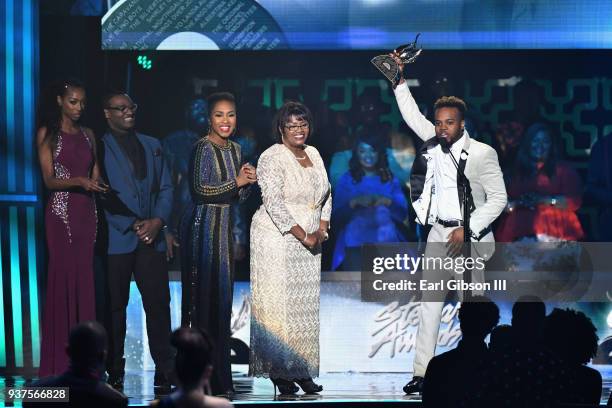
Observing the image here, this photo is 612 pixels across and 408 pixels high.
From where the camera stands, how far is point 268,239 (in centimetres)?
721

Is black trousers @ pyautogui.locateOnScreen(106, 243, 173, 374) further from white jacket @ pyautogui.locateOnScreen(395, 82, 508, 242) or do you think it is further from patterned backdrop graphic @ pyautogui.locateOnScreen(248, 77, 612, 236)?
white jacket @ pyautogui.locateOnScreen(395, 82, 508, 242)

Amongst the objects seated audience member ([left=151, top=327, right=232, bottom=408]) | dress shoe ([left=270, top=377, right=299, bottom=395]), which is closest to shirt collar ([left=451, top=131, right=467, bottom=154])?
dress shoe ([left=270, top=377, right=299, bottom=395])

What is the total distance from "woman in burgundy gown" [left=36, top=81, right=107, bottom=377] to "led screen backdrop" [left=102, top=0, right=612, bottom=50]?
1.98ft

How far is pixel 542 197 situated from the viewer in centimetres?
805

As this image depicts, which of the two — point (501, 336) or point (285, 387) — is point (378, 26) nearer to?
point (285, 387)

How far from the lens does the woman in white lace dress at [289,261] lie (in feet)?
23.5

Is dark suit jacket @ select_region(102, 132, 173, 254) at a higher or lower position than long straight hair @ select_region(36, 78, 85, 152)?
lower

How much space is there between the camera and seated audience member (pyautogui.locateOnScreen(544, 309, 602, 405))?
530 centimetres

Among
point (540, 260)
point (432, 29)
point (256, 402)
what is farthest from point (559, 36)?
point (256, 402)

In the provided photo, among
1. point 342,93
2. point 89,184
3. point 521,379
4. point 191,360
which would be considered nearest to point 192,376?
point 191,360

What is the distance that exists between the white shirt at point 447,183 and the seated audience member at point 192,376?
3.33 metres

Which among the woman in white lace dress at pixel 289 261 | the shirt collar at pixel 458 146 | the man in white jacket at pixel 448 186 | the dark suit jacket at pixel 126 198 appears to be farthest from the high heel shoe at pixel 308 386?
the shirt collar at pixel 458 146

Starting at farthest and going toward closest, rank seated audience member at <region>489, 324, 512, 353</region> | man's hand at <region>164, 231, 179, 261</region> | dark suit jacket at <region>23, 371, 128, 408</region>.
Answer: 1. man's hand at <region>164, 231, 179, 261</region>
2. seated audience member at <region>489, 324, 512, 353</region>
3. dark suit jacket at <region>23, 371, 128, 408</region>
